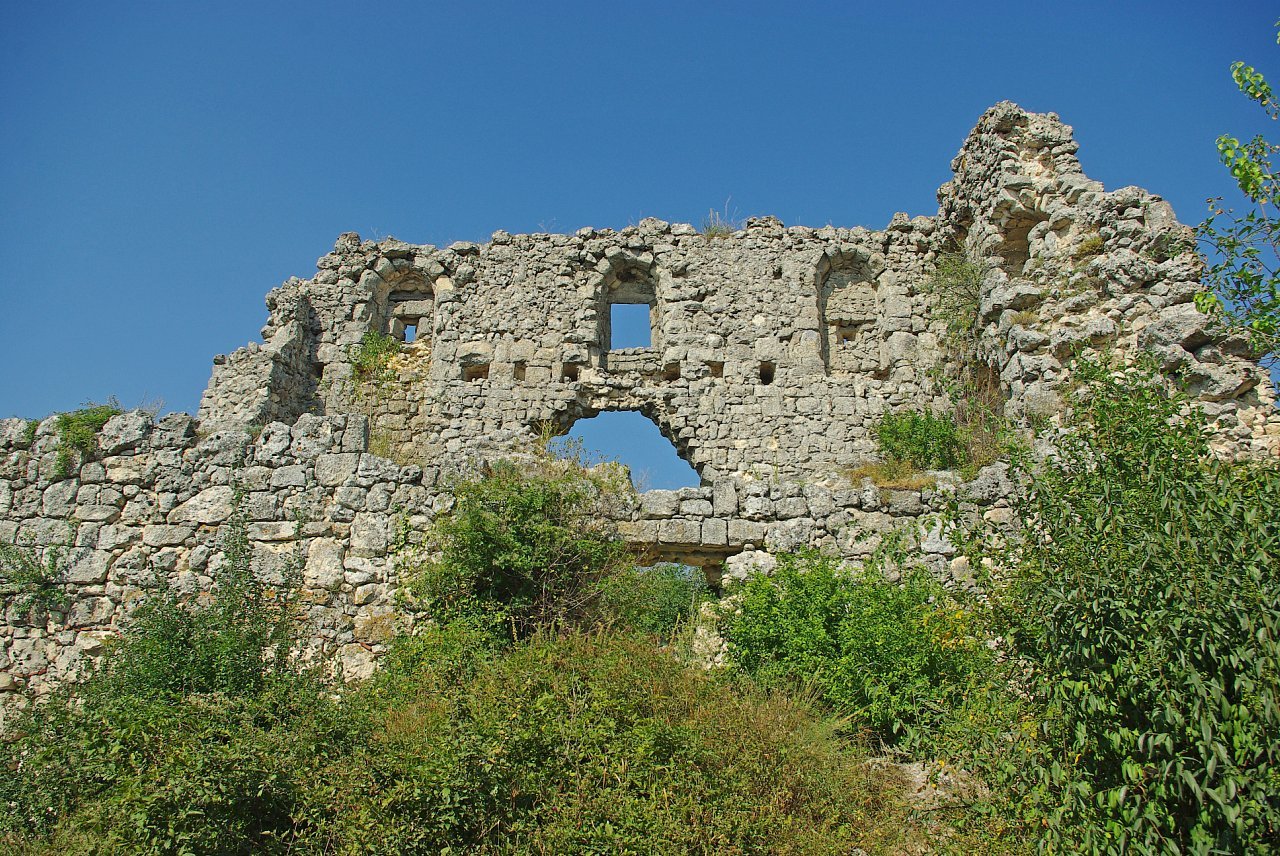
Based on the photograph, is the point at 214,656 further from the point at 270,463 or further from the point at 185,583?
the point at 270,463

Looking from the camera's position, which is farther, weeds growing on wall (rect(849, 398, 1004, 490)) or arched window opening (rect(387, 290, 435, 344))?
arched window opening (rect(387, 290, 435, 344))

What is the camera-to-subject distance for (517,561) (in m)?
8.21

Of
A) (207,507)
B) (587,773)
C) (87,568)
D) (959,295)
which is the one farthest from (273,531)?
(959,295)

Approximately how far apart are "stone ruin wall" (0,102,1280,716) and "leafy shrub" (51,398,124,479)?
12cm

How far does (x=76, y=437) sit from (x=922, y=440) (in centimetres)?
1106

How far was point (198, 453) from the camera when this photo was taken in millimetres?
9359

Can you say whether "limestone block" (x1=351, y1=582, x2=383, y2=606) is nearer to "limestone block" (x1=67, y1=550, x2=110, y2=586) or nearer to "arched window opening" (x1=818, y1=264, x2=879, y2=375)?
"limestone block" (x1=67, y1=550, x2=110, y2=586)

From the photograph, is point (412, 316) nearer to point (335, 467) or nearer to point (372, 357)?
point (372, 357)

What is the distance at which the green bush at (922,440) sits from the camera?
520 inches

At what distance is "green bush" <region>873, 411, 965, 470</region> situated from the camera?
13219 millimetres

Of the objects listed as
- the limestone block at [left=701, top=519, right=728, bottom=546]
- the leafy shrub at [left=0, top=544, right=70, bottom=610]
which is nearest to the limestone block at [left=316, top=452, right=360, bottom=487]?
the leafy shrub at [left=0, top=544, right=70, bottom=610]

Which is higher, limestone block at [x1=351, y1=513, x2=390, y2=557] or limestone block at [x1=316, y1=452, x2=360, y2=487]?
limestone block at [x1=316, y1=452, x2=360, y2=487]

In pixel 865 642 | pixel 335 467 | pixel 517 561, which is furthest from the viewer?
pixel 335 467

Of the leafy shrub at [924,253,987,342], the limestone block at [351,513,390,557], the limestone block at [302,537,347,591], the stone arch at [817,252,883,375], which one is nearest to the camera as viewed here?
the limestone block at [302,537,347,591]
